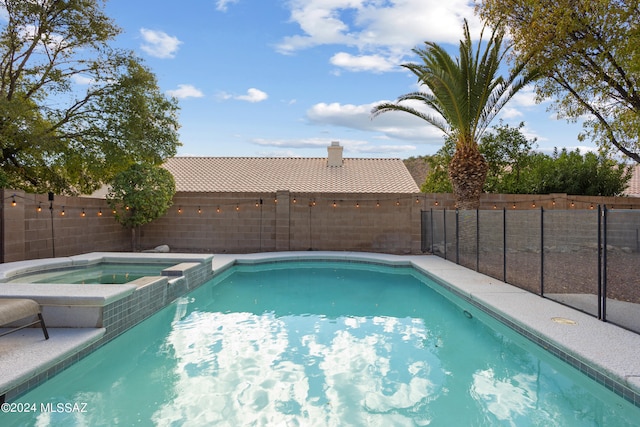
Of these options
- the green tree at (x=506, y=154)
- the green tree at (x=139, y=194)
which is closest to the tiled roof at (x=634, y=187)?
the green tree at (x=506, y=154)

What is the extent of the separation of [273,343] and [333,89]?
13.2 meters

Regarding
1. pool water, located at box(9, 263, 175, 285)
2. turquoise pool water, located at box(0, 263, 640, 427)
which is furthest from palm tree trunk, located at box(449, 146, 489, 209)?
pool water, located at box(9, 263, 175, 285)

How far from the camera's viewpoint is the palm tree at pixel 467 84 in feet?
33.8

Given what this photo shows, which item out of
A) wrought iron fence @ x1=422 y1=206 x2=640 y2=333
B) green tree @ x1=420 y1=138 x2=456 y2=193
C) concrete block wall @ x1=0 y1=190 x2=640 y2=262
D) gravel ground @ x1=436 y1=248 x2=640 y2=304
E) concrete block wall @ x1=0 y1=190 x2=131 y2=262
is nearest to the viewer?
wrought iron fence @ x1=422 y1=206 x2=640 y2=333

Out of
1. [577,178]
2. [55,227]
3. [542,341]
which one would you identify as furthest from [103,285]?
[577,178]

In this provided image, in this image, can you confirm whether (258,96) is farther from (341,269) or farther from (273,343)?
(273,343)

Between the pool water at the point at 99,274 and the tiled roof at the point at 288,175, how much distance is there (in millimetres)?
8119

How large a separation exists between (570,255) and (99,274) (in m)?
8.26

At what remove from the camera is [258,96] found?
54.9ft

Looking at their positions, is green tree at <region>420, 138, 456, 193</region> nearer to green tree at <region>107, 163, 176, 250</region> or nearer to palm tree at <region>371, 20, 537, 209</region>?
palm tree at <region>371, 20, 537, 209</region>

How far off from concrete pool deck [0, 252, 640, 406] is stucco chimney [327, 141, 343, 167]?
13.4 meters

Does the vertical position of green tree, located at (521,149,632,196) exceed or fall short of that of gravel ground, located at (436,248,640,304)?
it exceeds it

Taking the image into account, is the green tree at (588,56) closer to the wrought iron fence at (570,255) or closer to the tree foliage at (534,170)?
the wrought iron fence at (570,255)

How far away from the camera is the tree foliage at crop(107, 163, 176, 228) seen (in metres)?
12.0
